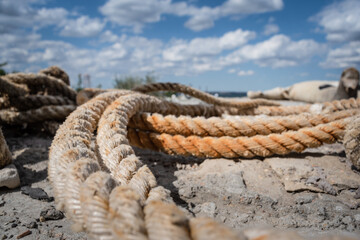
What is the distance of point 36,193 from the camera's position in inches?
60.2

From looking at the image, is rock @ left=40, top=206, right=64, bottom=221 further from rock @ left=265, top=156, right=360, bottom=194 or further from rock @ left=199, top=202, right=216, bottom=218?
rock @ left=265, top=156, right=360, bottom=194

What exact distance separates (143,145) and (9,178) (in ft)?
3.12

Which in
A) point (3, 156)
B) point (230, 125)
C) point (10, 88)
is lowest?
point (3, 156)

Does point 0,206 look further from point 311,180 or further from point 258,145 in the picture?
point 311,180

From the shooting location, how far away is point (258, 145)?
193cm

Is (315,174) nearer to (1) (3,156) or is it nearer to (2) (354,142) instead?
(2) (354,142)

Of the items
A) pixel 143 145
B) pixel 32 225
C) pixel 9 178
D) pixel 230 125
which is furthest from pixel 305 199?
pixel 9 178

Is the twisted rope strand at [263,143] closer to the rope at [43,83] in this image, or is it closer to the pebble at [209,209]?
the pebble at [209,209]

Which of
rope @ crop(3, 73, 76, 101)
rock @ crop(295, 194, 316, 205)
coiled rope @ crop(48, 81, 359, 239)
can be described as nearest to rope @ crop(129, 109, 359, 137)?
coiled rope @ crop(48, 81, 359, 239)

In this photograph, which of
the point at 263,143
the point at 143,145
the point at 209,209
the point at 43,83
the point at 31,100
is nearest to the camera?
the point at 209,209

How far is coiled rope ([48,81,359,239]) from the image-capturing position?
25.5 inches

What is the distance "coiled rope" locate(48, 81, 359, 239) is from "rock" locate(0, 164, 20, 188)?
478 millimetres

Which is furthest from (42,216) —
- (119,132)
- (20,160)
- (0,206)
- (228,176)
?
(228,176)

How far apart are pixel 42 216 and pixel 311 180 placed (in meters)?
1.50
